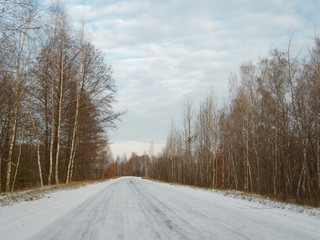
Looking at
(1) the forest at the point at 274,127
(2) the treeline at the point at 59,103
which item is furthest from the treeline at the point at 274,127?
(2) the treeline at the point at 59,103

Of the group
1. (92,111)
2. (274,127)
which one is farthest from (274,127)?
(92,111)

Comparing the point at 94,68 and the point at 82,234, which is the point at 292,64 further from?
the point at 82,234

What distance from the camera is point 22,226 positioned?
15.1ft

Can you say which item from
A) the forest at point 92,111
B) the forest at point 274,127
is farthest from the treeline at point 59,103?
the forest at point 274,127

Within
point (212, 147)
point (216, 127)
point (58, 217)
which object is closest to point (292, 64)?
point (216, 127)

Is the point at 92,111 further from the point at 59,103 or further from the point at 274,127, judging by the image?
the point at 274,127

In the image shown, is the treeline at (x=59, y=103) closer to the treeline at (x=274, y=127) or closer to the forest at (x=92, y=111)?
the forest at (x=92, y=111)

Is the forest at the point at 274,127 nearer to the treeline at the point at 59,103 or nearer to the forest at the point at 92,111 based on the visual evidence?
the forest at the point at 92,111

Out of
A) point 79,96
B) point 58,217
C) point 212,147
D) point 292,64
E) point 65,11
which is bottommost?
point 58,217

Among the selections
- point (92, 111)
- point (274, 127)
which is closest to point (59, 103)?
point (92, 111)

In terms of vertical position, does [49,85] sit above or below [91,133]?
above

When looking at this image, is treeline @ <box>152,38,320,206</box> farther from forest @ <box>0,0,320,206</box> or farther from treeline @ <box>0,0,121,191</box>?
treeline @ <box>0,0,121,191</box>

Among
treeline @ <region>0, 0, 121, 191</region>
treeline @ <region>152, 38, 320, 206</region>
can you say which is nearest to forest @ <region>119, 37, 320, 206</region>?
treeline @ <region>152, 38, 320, 206</region>

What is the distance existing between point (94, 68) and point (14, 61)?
8000mm
